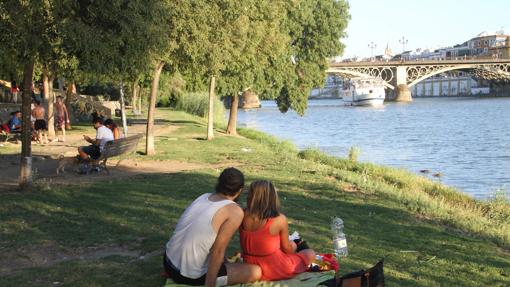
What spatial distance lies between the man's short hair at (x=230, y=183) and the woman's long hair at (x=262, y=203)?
5.3 inches

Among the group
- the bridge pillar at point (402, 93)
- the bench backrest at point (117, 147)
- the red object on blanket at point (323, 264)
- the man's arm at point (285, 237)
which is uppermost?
the bridge pillar at point (402, 93)

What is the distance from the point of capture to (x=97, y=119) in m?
13.3

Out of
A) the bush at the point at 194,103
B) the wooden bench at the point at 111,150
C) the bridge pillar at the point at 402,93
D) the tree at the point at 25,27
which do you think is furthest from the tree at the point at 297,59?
the bridge pillar at the point at 402,93

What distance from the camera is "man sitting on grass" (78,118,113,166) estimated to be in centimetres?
1261

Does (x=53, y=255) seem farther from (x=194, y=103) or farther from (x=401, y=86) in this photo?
(x=401, y=86)

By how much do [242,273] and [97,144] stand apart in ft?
26.7

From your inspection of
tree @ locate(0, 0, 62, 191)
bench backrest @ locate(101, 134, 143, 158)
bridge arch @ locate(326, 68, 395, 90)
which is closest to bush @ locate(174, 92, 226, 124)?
bridge arch @ locate(326, 68, 395, 90)

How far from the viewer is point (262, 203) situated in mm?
5461

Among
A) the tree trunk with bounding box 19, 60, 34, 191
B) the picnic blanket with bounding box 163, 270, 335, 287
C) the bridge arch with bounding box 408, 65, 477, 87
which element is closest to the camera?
the picnic blanket with bounding box 163, 270, 335, 287

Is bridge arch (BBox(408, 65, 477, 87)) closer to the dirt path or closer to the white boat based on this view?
the white boat

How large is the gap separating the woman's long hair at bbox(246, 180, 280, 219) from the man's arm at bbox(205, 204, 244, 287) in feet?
0.78

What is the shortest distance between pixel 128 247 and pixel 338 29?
2798 centimetres

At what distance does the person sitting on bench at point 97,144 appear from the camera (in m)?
12.6

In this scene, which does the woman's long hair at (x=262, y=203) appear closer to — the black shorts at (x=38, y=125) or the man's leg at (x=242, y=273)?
the man's leg at (x=242, y=273)
